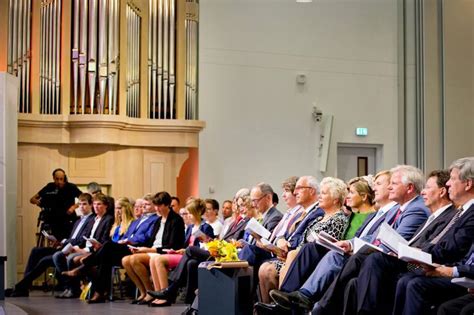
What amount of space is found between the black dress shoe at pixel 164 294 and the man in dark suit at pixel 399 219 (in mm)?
2938

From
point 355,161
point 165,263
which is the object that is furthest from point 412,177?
point 355,161

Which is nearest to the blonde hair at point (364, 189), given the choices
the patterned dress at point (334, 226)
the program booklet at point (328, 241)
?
the patterned dress at point (334, 226)

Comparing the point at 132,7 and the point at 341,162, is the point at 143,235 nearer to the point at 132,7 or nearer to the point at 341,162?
the point at 132,7

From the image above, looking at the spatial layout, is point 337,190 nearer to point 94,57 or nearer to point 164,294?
point 164,294

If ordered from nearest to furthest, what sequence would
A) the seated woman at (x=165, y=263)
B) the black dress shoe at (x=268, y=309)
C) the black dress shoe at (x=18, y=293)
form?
the black dress shoe at (x=268, y=309)
the seated woman at (x=165, y=263)
the black dress shoe at (x=18, y=293)

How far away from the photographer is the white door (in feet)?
45.1

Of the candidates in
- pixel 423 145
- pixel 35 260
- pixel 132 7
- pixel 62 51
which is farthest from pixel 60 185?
pixel 423 145

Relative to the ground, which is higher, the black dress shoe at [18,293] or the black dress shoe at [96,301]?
the black dress shoe at [96,301]

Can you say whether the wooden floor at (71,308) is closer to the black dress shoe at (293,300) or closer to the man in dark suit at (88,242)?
the man in dark suit at (88,242)

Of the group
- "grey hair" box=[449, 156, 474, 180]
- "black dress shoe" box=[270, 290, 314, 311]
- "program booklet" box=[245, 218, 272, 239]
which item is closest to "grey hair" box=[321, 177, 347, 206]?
"program booklet" box=[245, 218, 272, 239]

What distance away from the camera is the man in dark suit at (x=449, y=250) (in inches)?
200

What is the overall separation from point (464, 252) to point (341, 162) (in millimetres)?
8552

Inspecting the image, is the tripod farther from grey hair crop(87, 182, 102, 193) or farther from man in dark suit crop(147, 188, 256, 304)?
man in dark suit crop(147, 188, 256, 304)

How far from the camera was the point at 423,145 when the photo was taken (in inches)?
404
